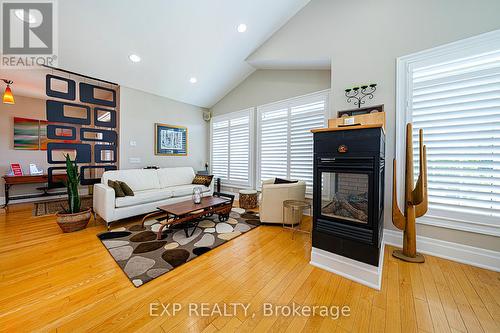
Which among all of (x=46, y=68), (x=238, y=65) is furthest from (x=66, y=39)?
(x=238, y=65)

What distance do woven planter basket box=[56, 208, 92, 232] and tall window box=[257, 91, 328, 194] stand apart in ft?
11.0

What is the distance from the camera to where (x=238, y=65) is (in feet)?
13.9

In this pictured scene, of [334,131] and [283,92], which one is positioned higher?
[283,92]

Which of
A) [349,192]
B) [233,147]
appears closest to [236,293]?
[349,192]

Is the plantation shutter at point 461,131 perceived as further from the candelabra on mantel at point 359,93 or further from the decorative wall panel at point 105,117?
the decorative wall panel at point 105,117

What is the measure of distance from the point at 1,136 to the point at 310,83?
714 centimetres

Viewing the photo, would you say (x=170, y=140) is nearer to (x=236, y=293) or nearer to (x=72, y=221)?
(x=72, y=221)

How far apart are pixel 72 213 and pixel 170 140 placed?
2621 millimetres

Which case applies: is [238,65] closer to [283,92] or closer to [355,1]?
[283,92]

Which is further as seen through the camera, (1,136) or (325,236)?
(1,136)

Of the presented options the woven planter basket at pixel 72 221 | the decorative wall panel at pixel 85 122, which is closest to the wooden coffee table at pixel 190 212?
the woven planter basket at pixel 72 221

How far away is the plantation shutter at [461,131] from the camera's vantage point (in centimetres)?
192

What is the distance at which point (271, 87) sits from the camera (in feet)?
14.0

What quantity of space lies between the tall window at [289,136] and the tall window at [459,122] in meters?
1.40
